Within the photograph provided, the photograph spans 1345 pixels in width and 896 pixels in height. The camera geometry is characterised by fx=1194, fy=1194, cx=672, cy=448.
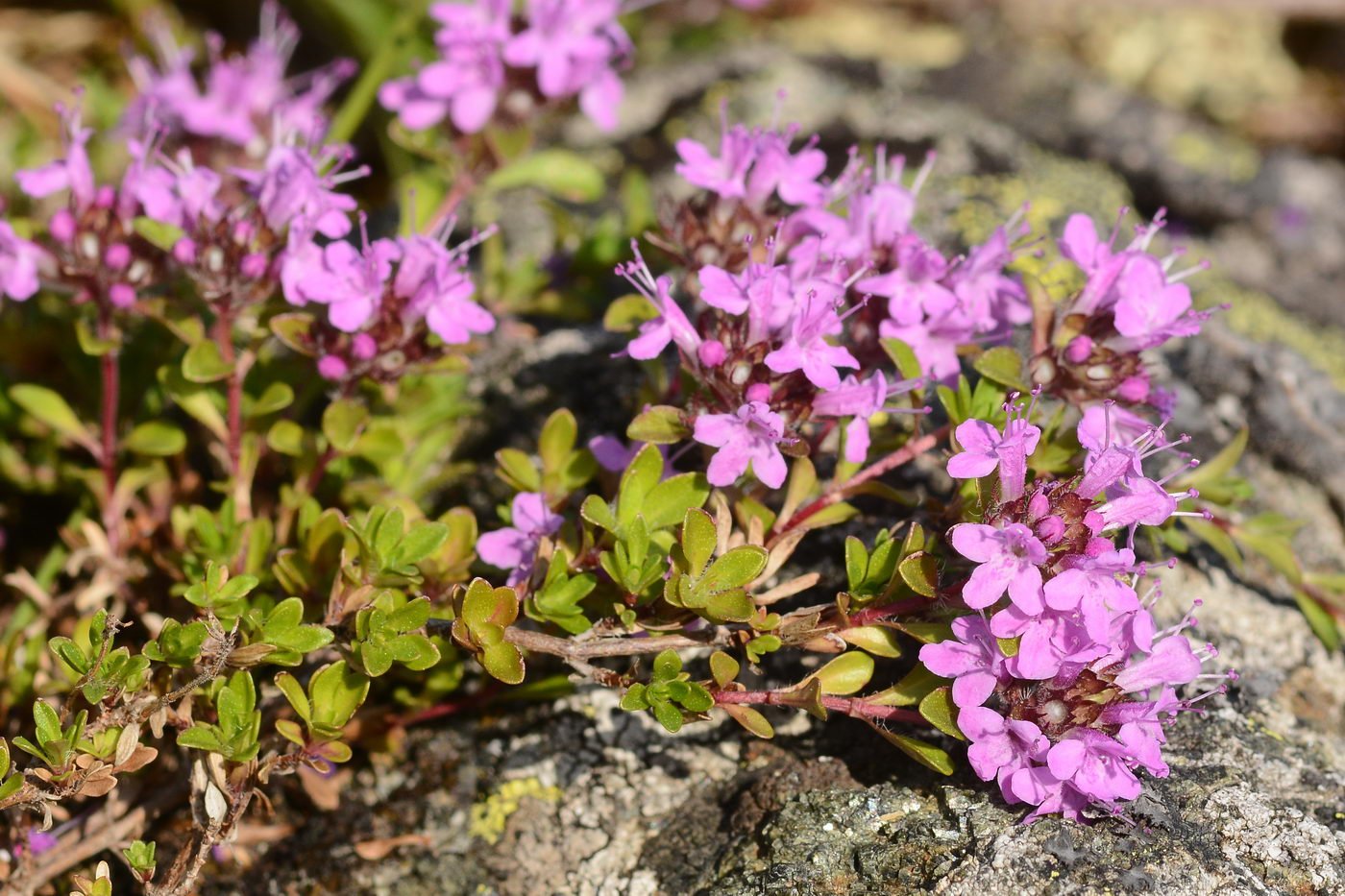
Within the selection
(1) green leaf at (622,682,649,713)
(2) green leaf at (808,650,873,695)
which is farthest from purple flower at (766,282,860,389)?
(1) green leaf at (622,682,649,713)

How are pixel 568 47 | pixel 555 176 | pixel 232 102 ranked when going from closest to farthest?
pixel 568 47, pixel 232 102, pixel 555 176

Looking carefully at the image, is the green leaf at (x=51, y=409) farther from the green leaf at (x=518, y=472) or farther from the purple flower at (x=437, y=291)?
the green leaf at (x=518, y=472)

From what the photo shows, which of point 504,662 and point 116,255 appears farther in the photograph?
point 116,255

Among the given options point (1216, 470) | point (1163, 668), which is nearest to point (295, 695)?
point (1163, 668)

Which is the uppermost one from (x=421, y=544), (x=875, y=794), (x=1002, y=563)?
(x=1002, y=563)

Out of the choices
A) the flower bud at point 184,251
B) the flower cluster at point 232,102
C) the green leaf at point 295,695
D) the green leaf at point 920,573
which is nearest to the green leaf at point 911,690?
the green leaf at point 920,573

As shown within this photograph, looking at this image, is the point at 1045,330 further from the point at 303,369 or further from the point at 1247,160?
the point at 1247,160

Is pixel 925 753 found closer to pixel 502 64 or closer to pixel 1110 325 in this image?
pixel 1110 325
